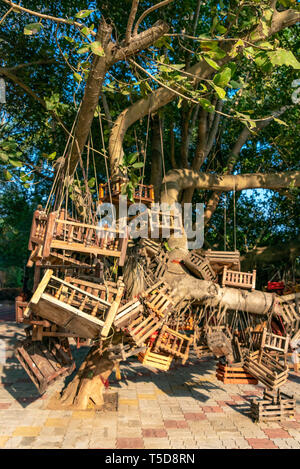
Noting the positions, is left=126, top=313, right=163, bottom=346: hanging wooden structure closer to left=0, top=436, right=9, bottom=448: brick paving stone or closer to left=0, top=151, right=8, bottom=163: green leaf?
left=0, top=436, right=9, bottom=448: brick paving stone

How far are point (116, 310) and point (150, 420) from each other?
9.43 feet

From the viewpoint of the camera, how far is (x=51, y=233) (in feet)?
14.8

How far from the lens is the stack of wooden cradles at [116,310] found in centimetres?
468

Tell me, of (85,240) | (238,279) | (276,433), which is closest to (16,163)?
(85,240)

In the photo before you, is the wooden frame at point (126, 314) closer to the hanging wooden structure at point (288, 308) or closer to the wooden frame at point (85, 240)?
the wooden frame at point (85, 240)

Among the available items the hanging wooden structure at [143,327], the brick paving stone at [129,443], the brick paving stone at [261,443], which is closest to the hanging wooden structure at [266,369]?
the brick paving stone at [261,443]

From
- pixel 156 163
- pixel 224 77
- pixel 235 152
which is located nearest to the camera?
pixel 224 77

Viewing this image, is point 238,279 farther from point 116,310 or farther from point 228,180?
point 116,310

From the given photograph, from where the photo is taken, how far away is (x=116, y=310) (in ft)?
14.9

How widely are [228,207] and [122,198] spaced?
10.5 m

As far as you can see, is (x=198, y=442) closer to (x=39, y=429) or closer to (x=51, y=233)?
(x=39, y=429)

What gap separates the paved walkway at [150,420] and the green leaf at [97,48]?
16.5 feet

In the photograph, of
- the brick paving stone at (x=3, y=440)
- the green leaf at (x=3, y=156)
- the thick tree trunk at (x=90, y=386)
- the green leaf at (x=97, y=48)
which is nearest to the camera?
the green leaf at (x=97, y=48)

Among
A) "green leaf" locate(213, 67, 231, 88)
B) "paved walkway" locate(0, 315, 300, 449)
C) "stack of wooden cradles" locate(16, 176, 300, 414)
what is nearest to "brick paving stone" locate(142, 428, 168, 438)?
"paved walkway" locate(0, 315, 300, 449)
